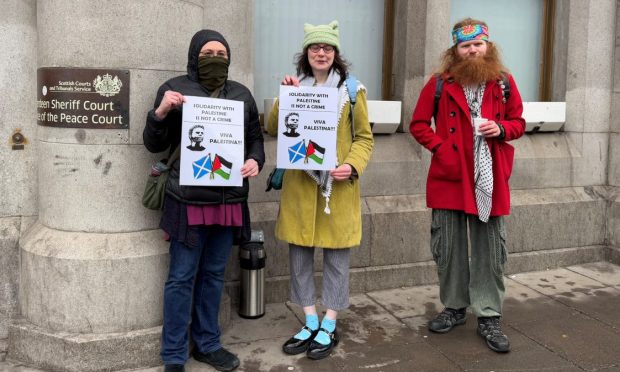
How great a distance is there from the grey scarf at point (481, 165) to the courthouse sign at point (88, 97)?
2299 millimetres

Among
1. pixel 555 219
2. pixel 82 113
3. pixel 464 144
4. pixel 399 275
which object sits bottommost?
pixel 399 275

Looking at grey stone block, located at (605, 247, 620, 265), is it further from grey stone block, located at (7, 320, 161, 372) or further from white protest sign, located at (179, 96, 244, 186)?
grey stone block, located at (7, 320, 161, 372)

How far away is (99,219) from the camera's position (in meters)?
4.07

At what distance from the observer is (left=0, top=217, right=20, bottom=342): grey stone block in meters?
4.29

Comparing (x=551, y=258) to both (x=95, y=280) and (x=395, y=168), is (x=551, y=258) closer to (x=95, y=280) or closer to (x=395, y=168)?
(x=395, y=168)

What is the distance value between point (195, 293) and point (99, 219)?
772 mm

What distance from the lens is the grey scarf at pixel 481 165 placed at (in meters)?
4.34

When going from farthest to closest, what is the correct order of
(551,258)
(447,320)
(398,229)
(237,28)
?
(551,258) < (398,229) < (237,28) < (447,320)

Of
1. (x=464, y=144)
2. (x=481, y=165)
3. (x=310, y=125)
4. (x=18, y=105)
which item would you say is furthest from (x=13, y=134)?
(x=481, y=165)

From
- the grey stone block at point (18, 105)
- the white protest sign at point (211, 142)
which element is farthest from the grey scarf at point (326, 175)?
the grey stone block at point (18, 105)

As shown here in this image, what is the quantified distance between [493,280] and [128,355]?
2.53m

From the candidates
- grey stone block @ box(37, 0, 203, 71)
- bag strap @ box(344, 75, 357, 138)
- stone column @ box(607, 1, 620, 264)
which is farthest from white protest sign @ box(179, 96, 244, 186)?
stone column @ box(607, 1, 620, 264)

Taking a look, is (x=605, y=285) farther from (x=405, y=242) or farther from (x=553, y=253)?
(x=405, y=242)

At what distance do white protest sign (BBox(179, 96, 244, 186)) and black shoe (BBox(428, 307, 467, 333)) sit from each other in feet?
6.34
